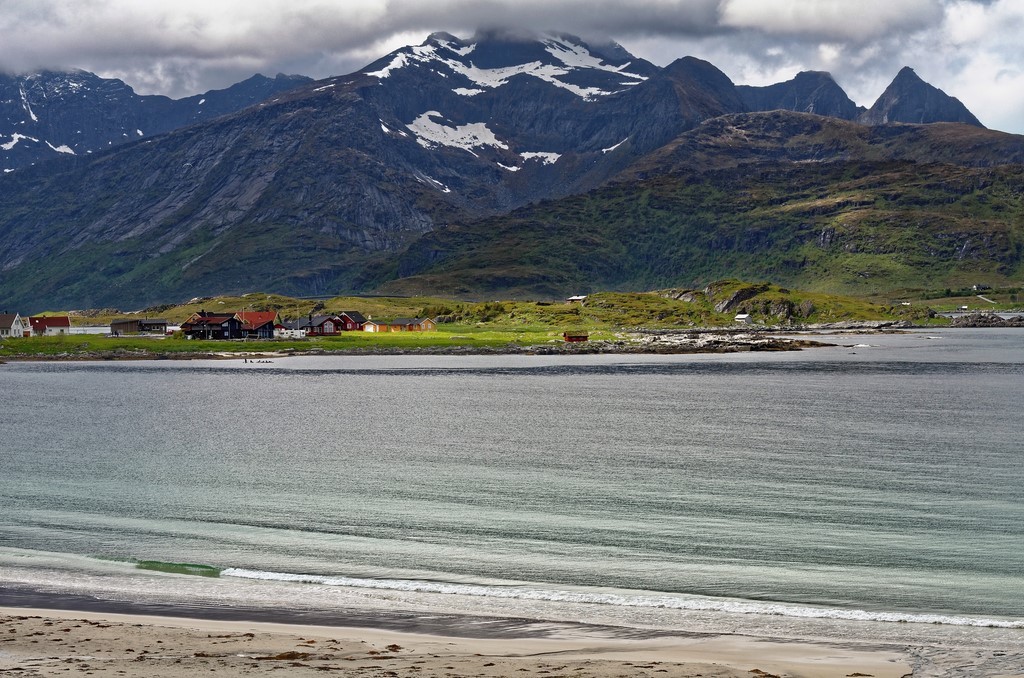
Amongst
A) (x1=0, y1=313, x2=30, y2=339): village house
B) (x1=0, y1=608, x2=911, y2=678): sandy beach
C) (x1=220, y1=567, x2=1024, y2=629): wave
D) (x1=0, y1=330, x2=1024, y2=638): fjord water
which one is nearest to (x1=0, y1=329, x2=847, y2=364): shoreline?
(x1=0, y1=313, x2=30, y2=339): village house

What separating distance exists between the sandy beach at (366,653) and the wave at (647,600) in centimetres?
302

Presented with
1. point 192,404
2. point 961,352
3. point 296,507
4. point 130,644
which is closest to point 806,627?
point 130,644

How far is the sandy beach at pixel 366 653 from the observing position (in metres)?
22.6

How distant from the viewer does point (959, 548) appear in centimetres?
3634

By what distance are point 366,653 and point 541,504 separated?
21.9m

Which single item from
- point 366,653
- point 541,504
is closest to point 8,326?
point 541,504

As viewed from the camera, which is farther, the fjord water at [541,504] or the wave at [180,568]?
the wave at [180,568]

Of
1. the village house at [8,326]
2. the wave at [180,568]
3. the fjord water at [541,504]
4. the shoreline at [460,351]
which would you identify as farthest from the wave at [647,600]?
the village house at [8,326]

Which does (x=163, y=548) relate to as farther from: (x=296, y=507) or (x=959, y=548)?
(x=959, y=548)

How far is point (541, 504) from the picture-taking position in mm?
45844

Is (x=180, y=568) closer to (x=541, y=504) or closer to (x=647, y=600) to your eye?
(x=647, y=600)

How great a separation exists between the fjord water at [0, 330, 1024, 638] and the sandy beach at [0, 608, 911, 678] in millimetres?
2525

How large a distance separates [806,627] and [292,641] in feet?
45.9

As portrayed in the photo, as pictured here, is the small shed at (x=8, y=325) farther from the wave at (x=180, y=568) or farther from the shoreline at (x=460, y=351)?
the wave at (x=180, y=568)
